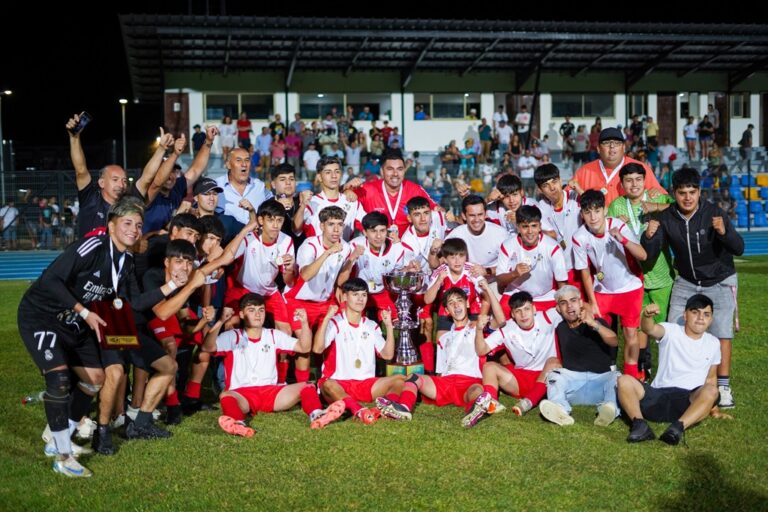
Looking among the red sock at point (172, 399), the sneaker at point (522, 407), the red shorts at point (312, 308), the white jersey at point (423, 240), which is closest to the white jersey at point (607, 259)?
the white jersey at point (423, 240)

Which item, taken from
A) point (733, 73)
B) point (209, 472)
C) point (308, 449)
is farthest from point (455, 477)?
point (733, 73)

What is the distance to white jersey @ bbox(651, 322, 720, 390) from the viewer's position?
22.8 feet

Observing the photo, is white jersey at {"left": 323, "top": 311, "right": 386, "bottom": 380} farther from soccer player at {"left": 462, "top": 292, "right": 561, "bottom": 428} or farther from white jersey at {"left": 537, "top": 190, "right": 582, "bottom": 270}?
white jersey at {"left": 537, "top": 190, "right": 582, "bottom": 270}

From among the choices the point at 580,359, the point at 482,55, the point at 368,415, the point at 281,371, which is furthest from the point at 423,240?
the point at 482,55

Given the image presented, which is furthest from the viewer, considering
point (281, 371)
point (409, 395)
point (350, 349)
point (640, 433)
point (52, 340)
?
point (281, 371)

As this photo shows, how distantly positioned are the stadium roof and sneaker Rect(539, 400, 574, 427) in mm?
22906

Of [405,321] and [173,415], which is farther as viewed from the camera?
[405,321]

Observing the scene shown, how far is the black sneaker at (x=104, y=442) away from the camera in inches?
248

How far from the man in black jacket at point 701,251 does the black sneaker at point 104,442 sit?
502cm

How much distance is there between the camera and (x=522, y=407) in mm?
7301

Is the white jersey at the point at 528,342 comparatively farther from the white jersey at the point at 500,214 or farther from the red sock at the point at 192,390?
the red sock at the point at 192,390

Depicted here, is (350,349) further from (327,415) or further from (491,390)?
(491,390)

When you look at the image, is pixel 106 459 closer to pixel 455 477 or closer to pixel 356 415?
pixel 356 415

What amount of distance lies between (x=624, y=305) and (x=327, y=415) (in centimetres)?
328
